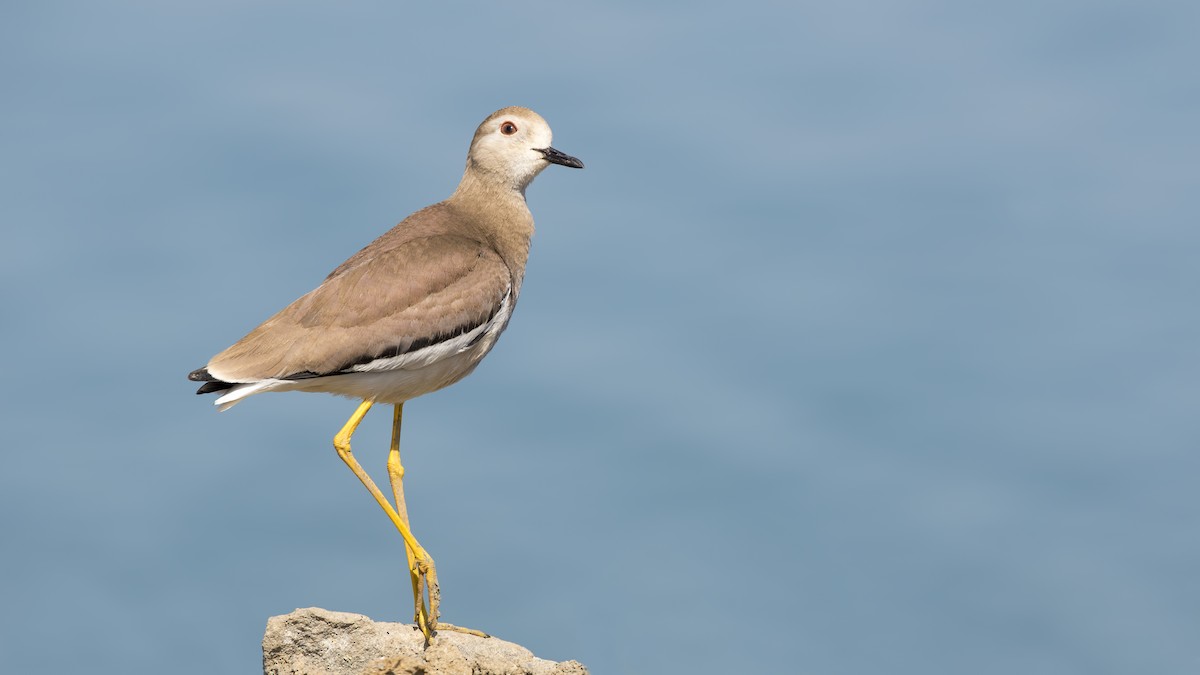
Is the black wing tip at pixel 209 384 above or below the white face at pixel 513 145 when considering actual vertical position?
below

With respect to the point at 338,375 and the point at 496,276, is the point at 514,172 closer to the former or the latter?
the point at 496,276

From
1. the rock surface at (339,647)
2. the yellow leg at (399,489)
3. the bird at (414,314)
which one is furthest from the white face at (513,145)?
the rock surface at (339,647)

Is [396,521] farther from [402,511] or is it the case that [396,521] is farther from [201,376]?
[201,376]

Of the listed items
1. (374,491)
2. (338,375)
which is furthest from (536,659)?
(338,375)

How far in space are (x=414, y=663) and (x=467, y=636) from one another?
44.9 inches

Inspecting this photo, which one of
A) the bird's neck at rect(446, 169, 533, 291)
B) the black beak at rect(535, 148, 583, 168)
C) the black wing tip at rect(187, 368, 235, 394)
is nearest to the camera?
the black wing tip at rect(187, 368, 235, 394)

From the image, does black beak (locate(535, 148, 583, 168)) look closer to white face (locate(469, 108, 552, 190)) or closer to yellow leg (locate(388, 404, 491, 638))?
white face (locate(469, 108, 552, 190))

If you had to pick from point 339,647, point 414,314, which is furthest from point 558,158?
point 339,647

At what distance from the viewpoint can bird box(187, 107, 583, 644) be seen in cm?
1323

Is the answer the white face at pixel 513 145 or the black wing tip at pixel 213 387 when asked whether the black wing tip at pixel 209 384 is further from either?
the white face at pixel 513 145

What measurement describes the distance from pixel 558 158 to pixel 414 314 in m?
2.25

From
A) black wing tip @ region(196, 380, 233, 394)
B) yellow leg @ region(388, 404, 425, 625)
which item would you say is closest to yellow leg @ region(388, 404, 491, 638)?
yellow leg @ region(388, 404, 425, 625)

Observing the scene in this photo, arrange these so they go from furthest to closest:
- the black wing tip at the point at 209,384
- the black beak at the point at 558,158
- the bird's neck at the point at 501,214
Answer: the black beak at the point at 558,158
the bird's neck at the point at 501,214
the black wing tip at the point at 209,384

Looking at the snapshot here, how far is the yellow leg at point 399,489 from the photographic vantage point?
45.7 ft
